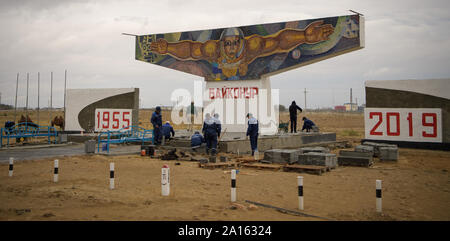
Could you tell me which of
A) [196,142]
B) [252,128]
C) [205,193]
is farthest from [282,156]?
[205,193]

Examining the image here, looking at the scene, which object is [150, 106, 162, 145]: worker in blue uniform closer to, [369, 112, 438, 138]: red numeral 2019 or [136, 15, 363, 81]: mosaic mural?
[136, 15, 363, 81]: mosaic mural

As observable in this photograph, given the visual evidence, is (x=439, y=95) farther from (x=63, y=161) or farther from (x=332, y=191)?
(x=63, y=161)

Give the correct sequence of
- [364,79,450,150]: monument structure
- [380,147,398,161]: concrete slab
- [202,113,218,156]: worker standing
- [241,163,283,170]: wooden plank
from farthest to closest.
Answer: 1. [364,79,450,150]: monument structure
2. [202,113,218,156]: worker standing
3. [380,147,398,161]: concrete slab
4. [241,163,283,170]: wooden plank

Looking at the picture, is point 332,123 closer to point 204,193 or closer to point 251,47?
point 251,47

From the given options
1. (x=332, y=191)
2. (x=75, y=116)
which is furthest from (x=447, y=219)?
(x=75, y=116)

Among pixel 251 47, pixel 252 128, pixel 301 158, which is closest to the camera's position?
pixel 301 158

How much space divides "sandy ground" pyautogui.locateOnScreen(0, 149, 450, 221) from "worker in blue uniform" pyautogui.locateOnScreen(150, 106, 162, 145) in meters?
3.89

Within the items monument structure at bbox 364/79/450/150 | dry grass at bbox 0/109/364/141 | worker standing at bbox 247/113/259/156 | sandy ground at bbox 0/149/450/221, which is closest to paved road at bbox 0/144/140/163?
sandy ground at bbox 0/149/450/221

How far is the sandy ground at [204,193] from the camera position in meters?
6.79

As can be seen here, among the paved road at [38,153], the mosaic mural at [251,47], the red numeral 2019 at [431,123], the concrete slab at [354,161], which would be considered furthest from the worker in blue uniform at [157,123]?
the red numeral 2019 at [431,123]

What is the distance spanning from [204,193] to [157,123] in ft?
30.2

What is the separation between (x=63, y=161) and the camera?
45.8 feet

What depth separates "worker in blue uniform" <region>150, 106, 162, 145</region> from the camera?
56.0 feet

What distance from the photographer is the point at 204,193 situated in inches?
347
